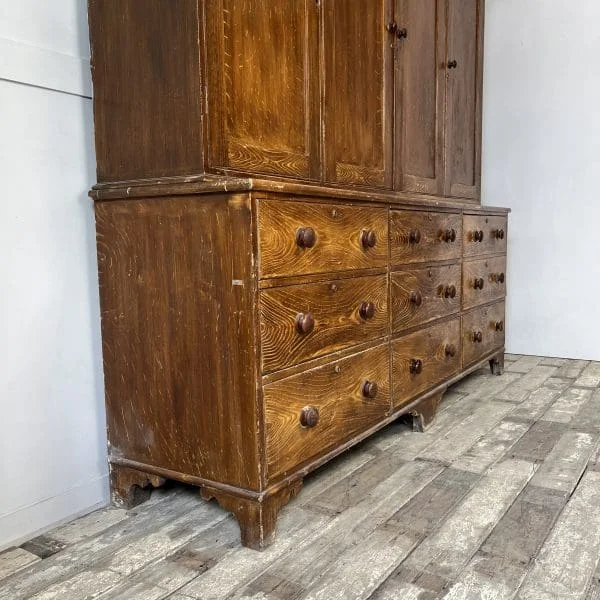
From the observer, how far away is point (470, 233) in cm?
248

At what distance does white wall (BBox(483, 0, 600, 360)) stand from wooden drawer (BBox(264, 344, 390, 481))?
1.84 metres

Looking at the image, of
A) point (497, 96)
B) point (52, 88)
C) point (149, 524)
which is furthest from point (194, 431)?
point (497, 96)

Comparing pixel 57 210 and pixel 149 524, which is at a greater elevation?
pixel 57 210

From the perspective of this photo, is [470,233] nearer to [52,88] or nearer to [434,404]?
[434,404]

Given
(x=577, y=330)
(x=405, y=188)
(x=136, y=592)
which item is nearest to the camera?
(x=136, y=592)

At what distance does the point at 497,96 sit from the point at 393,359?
7.00 ft

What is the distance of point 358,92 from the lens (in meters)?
1.85

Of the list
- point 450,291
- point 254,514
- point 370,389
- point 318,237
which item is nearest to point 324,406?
point 370,389

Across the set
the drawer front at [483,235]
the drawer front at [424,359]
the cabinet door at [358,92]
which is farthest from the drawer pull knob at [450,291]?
the cabinet door at [358,92]

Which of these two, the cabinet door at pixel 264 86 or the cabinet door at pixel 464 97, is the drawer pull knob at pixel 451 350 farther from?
the cabinet door at pixel 264 86

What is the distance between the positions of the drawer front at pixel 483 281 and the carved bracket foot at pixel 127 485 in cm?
148

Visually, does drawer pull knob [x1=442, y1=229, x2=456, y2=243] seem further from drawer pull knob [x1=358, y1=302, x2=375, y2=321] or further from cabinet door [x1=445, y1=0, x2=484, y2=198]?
drawer pull knob [x1=358, y1=302, x2=375, y2=321]

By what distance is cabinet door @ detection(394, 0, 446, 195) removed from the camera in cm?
208

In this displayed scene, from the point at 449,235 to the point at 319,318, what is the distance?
3.03 ft
